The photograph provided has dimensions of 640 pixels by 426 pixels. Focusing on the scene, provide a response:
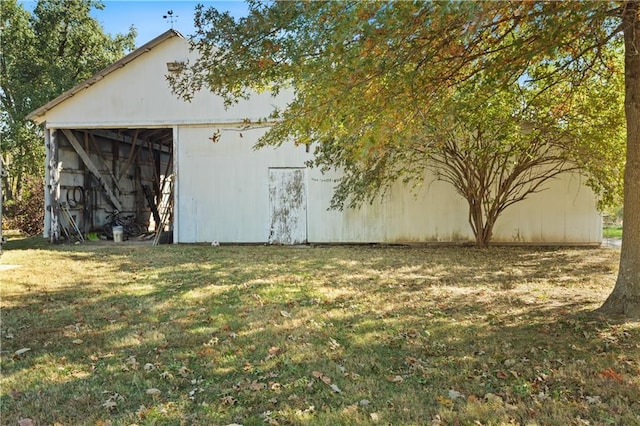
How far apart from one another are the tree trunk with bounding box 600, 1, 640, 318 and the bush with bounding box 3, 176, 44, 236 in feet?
53.3

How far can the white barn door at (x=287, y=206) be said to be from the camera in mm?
11398

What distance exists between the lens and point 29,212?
48.7 feet

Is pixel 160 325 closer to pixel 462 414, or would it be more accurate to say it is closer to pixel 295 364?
pixel 295 364

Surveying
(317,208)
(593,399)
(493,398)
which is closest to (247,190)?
(317,208)

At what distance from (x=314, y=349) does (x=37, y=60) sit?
1914 centimetres

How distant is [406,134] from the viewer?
13.6ft

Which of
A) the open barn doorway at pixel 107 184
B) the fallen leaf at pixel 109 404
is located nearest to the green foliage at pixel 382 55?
the fallen leaf at pixel 109 404

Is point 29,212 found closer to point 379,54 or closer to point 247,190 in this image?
point 247,190

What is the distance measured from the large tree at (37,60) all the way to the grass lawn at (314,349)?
12608mm

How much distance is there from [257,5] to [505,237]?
9.40m

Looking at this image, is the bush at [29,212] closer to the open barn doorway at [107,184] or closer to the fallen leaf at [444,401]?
the open barn doorway at [107,184]

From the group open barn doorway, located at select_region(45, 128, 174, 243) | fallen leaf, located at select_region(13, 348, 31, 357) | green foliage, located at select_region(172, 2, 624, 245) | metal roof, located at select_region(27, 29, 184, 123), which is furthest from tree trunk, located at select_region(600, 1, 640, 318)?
open barn doorway, located at select_region(45, 128, 174, 243)

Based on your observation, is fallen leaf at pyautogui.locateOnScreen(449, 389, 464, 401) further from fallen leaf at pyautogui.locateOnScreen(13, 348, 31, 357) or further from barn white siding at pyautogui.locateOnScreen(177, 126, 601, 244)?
barn white siding at pyautogui.locateOnScreen(177, 126, 601, 244)

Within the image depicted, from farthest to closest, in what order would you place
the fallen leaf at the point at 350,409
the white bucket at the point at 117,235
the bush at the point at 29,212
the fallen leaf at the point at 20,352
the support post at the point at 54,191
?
the bush at the point at 29,212 → the white bucket at the point at 117,235 → the support post at the point at 54,191 → the fallen leaf at the point at 20,352 → the fallen leaf at the point at 350,409
